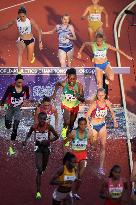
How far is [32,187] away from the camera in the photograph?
12062mm

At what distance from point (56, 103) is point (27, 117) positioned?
3.46 feet

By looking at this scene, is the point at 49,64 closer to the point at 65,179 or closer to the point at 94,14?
the point at 94,14

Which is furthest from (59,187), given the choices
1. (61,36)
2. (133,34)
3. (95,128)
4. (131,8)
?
(131,8)

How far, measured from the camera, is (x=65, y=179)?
10148 mm

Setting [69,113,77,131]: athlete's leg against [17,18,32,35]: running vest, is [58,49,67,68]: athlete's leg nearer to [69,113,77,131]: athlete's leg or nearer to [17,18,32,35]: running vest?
[17,18,32,35]: running vest

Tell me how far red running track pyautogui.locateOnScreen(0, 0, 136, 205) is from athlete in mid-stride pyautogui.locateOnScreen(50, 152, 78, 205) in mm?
1386

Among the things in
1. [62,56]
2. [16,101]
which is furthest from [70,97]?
[62,56]

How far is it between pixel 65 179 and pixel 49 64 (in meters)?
7.72

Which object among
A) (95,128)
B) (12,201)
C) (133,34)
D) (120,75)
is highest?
(133,34)

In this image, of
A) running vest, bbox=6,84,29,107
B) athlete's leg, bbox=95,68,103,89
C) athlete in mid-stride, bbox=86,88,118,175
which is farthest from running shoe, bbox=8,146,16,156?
athlete's leg, bbox=95,68,103,89

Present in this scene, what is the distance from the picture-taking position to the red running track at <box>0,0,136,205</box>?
11.9 meters

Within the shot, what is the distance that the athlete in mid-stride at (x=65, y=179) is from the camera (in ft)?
33.1

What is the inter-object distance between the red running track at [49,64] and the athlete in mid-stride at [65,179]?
139 cm

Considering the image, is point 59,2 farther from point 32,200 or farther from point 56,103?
point 32,200
